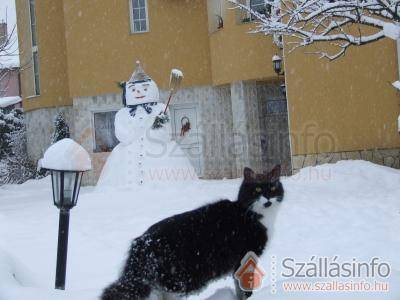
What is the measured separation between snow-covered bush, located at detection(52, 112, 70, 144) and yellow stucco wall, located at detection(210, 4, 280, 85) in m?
6.06

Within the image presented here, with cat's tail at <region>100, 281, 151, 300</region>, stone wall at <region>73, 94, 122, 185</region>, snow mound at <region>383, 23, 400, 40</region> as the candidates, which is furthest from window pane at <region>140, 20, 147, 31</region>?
Answer: cat's tail at <region>100, 281, 151, 300</region>

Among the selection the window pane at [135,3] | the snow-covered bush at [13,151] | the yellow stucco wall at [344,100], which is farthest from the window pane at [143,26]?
the snow-covered bush at [13,151]

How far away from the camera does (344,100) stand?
41.4 feet

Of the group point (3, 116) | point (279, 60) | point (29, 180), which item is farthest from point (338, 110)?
point (3, 116)

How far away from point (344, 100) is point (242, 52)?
3584 millimetres

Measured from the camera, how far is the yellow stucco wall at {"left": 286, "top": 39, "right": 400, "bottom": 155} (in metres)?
12.2

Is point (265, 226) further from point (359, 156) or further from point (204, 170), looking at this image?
point (204, 170)

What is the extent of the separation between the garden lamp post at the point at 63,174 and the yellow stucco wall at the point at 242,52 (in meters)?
10.8

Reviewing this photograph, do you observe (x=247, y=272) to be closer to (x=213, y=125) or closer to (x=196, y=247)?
(x=196, y=247)

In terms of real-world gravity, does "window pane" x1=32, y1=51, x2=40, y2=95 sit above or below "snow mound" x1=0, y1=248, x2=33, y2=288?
above

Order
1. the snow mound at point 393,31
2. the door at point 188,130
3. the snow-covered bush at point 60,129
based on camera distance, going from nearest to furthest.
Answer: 1. the snow mound at point 393,31
2. the door at point 188,130
3. the snow-covered bush at point 60,129

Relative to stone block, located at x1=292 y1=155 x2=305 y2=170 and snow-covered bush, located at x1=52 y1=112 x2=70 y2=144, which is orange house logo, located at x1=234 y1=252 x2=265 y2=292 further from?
snow-covered bush, located at x1=52 y1=112 x2=70 y2=144

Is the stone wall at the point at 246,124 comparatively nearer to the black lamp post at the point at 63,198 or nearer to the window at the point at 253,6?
the window at the point at 253,6

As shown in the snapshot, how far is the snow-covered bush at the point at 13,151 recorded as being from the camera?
1973 centimetres
